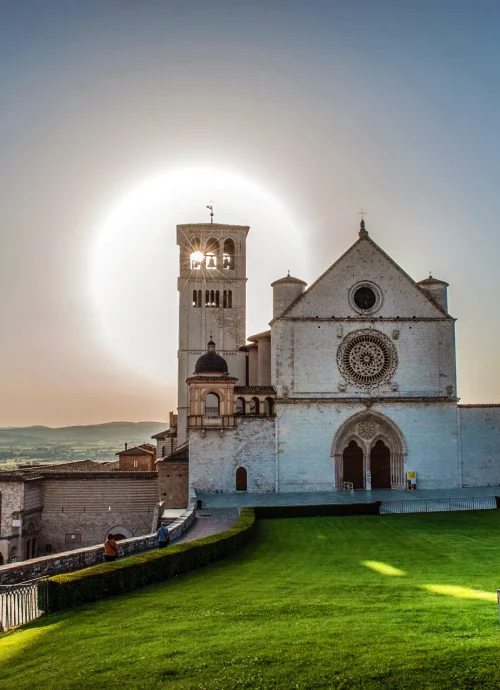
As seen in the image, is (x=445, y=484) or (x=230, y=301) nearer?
(x=445, y=484)

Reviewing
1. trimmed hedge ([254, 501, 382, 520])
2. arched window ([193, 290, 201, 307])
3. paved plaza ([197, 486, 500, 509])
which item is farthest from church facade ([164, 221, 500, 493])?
arched window ([193, 290, 201, 307])

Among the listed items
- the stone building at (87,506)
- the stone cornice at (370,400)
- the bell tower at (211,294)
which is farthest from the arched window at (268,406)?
the bell tower at (211,294)

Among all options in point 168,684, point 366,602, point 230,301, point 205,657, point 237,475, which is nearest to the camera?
point 168,684

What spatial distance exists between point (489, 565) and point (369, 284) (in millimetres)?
26502

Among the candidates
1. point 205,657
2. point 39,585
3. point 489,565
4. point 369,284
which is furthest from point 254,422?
point 205,657

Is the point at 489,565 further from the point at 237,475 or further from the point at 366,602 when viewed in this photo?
the point at 237,475

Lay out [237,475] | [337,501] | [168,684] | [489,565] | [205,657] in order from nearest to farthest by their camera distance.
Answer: [168,684], [205,657], [489,565], [337,501], [237,475]

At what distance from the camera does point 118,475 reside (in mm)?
40844

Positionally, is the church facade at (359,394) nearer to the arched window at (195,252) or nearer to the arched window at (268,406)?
the arched window at (268,406)

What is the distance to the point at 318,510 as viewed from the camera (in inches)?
1260

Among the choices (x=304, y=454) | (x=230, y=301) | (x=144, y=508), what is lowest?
(x=144, y=508)

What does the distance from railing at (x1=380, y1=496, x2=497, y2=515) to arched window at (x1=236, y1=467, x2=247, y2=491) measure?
9.84m

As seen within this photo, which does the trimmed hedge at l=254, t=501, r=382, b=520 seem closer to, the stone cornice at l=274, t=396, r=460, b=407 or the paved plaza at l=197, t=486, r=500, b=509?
the paved plaza at l=197, t=486, r=500, b=509

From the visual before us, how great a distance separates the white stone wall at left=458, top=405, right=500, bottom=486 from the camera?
42.3 meters
